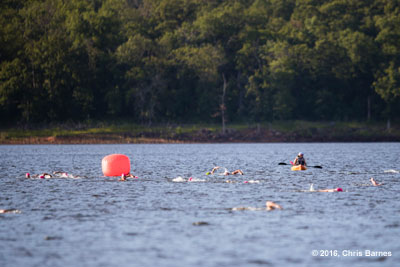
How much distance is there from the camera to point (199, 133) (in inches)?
6250

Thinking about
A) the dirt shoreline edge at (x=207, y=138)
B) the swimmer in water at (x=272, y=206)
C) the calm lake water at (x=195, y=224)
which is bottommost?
the calm lake water at (x=195, y=224)

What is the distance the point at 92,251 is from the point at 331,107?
147 meters

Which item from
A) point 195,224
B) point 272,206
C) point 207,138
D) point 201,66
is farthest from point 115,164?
point 201,66

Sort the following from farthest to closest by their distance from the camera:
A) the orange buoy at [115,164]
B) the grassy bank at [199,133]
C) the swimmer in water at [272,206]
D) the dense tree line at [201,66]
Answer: the dense tree line at [201,66]
the grassy bank at [199,133]
the orange buoy at [115,164]
the swimmer in water at [272,206]

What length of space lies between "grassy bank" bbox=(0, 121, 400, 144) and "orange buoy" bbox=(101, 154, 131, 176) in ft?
317

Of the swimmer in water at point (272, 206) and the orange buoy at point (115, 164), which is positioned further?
the orange buoy at point (115, 164)

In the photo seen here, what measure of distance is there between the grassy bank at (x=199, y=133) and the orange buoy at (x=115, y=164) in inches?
3800

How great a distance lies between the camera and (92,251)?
83.1 feet

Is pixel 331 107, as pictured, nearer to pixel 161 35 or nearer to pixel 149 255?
pixel 161 35

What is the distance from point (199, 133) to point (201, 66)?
17.2m

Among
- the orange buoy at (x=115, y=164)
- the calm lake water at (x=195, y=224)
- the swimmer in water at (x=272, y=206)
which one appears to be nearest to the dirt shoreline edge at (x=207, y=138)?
the orange buoy at (x=115, y=164)

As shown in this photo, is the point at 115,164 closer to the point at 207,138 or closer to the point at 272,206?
the point at 272,206

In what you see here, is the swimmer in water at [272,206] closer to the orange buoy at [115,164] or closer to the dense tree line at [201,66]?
the orange buoy at [115,164]

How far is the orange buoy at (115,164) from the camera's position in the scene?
5481 cm
